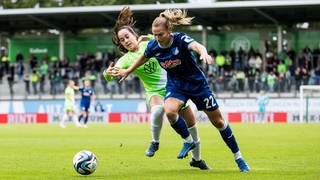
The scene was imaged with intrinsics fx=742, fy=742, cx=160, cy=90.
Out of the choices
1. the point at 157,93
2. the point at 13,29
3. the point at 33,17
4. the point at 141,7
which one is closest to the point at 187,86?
the point at 157,93

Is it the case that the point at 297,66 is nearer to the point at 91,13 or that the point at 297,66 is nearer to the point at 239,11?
the point at 239,11

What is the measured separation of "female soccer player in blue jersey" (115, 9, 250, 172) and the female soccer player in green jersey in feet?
2.08

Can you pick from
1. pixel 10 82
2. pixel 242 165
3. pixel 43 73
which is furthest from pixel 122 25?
pixel 10 82

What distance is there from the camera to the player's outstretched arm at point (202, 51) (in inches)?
361

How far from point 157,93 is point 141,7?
32968 mm

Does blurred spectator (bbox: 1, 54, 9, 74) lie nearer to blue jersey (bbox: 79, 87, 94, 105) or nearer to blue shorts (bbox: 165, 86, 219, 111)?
blue jersey (bbox: 79, 87, 94, 105)

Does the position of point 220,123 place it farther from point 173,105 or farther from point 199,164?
point 199,164

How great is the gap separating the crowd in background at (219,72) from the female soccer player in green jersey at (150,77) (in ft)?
84.7

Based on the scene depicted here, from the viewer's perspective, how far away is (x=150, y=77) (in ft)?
41.5

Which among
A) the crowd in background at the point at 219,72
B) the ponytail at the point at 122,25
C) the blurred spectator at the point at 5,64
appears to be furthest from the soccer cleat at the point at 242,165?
the blurred spectator at the point at 5,64

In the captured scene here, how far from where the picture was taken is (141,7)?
45.2 meters

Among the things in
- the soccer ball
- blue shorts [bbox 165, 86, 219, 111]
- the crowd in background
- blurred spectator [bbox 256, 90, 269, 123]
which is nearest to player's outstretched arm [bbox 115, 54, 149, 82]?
blue shorts [bbox 165, 86, 219, 111]

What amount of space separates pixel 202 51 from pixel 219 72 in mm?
33591

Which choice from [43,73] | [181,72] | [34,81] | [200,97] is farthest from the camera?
[43,73]
